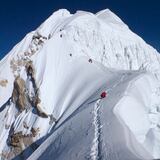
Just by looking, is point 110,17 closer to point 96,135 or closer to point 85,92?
point 85,92

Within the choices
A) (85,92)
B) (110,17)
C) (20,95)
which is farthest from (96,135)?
(110,17)

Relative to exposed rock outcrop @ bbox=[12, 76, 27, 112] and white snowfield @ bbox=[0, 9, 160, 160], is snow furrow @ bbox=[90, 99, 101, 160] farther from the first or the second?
exposed rock outcrop @ bbox=[12, 76, 27, 112]

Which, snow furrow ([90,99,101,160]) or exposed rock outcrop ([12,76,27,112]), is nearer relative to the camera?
snow furrow ([90,99,101,160])

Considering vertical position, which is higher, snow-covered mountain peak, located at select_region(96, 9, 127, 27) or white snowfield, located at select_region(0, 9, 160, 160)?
snow-covered mountain peak, located at select_region(96, 9, 127, 27)

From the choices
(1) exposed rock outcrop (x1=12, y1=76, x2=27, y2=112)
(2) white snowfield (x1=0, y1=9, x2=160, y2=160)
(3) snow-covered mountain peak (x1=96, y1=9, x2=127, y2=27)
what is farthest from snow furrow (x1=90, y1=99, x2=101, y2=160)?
(3) snow-covered mountain peak (x1=96, y1=9, x2=127, y2=27)

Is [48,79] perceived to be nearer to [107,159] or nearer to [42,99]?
[42,99]

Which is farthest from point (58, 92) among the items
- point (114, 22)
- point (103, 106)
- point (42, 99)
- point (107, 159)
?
point (107, 159)

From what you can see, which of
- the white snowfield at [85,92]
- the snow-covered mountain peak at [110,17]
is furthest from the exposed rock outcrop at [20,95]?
the snow-covered mountain peak at [110,17]

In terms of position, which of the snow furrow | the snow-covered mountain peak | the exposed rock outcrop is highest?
the snow-covered mountain peak
